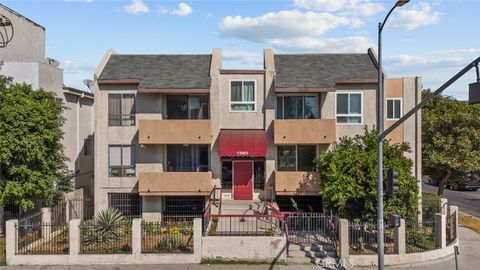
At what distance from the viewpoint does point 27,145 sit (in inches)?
850

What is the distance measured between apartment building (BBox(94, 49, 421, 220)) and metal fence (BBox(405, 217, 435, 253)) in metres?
4.18

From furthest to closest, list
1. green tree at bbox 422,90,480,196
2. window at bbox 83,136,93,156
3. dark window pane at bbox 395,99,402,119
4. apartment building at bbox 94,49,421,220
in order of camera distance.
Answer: window at bbox 83,136,93,156, green tree at bbox 422,90,480,196, dark window pane at bbox 395,99,402,119, apartment building at bbox 94,49,421,220

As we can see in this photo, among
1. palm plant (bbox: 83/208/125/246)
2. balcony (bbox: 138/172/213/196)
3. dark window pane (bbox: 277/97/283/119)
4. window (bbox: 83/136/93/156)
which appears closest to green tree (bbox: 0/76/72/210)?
palm plant (bbox: 83/208/125/246)

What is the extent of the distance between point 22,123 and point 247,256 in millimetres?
11857

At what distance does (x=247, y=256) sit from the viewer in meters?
19.1

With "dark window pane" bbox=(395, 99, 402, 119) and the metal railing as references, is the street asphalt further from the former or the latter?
the metal railing

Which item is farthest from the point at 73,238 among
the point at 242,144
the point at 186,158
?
the point at 242,144

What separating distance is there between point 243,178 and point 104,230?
8409 mm

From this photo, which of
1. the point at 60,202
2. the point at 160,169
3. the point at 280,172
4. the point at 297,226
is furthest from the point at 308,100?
the point at 60,202

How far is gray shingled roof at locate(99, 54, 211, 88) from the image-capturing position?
81.5ft

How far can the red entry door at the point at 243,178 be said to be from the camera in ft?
84.1

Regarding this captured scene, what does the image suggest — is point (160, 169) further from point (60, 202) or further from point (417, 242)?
point (417, 242)

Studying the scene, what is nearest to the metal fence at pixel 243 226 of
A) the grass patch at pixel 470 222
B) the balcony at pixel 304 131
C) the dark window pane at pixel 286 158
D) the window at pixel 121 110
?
the dark window pane at pixel 286 158

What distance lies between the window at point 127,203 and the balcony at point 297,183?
7590 mm
